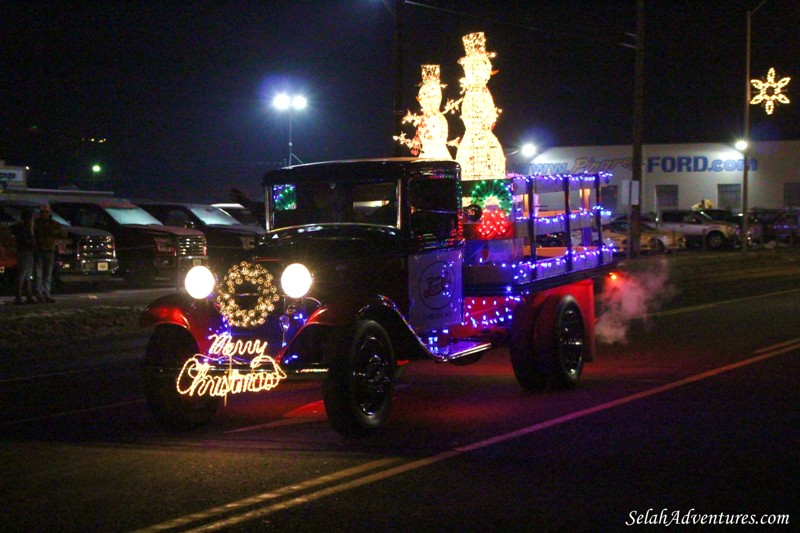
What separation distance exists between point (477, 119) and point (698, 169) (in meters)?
47.2

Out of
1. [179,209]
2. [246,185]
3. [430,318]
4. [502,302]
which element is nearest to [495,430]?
[430,318]

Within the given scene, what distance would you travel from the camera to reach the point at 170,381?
869 centimetres

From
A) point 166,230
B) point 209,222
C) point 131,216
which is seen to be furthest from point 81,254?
point 209,222

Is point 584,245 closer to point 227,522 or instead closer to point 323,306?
point 323,306

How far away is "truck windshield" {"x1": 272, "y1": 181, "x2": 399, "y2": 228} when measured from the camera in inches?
369

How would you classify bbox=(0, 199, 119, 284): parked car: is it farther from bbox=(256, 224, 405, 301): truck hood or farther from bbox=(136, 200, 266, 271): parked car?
bbox=(256, 224, 405, 301): truck hood

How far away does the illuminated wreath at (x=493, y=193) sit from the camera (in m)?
10.4

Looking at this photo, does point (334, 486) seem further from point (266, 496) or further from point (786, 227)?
point (786, 227)

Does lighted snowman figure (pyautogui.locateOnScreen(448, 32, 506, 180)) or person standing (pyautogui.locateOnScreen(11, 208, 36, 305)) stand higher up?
lighted snowman figure (pyautogui.locateOnScreen(448, 32, 506, 180))

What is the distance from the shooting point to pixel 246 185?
43.6 metres

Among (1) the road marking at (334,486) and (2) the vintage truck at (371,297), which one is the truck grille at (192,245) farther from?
(1) the road marking at (334,486)

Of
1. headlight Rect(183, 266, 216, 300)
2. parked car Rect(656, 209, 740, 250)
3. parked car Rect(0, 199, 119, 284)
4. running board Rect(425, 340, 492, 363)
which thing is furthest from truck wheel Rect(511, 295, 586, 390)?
parked car Rect(656, 209, 740, 250)

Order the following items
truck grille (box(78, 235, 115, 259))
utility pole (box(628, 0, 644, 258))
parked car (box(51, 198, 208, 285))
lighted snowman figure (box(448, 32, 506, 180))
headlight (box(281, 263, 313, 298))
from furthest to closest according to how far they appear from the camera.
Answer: utility pole (box(628, 0, 644, 258))
parked car (box(51, 198, 208, 285))
truck grille (box(78, 235, 115, 259))
lighted snowman figure (box(448, 32, 506, 180))
headlight (box(281, 263, 313, 298))

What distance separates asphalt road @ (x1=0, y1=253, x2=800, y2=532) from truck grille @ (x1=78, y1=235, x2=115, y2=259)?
10235 millimetres
